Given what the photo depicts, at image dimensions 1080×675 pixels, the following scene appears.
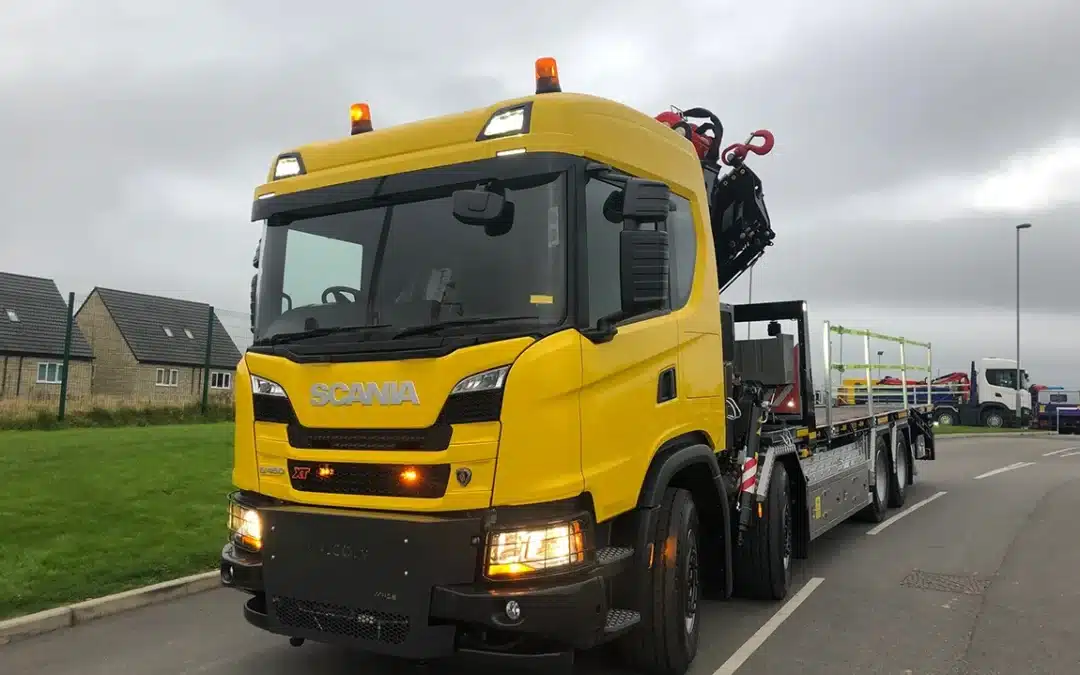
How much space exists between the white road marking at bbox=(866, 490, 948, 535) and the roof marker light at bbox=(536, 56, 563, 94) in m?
7.23

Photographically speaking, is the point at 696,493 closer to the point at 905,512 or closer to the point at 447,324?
the point at 447,324

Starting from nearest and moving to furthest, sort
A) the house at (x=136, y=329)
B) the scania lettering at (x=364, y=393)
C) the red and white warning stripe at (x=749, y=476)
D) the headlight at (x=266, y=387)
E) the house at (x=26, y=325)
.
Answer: the scania lettering at (x=364, y=393) → the headlight at (x=266, y=387) → the red and white warning stripe at (x=749, y=476) → the house at (x=26, y=325) → the house at (x=136, y=329)

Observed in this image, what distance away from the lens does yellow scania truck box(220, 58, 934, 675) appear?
138 inches

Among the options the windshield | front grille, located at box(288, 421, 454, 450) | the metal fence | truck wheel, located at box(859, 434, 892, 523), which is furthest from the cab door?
the metal fence

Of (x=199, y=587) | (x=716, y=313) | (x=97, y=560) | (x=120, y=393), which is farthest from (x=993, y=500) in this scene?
(x=120, y=393)

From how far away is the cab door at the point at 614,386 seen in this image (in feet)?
12.3

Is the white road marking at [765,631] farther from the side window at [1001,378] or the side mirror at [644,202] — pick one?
the side window at [1001,378]

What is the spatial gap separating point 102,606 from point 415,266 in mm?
3928

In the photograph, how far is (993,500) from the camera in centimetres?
1205

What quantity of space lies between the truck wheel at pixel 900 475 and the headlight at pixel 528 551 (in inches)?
344

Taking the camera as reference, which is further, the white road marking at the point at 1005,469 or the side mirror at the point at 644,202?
the white road marking at the point at 1005,469

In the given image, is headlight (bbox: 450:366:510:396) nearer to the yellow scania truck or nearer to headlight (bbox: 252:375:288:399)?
the yellow scania truck

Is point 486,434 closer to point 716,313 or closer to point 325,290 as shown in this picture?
point 325,290

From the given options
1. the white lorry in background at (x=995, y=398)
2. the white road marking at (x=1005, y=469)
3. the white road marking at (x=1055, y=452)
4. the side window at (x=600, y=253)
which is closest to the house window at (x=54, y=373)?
the side window at (x=600, y=253)
